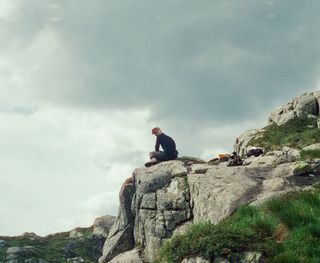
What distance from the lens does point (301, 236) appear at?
12.8 metres

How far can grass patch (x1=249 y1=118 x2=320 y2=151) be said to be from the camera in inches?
1642

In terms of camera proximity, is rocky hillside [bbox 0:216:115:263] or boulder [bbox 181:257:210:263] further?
rocky hillside [bbox 0:216:115:263]

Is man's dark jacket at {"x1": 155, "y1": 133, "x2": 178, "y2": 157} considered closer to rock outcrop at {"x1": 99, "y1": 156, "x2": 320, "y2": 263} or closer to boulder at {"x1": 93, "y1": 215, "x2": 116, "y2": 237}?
rock outcrop at {"x1": 99, "y1": 156, "x2": 320, "y2": 263}

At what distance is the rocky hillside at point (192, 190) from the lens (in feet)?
81.2

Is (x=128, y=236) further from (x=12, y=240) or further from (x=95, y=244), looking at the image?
(x=12, y=240)

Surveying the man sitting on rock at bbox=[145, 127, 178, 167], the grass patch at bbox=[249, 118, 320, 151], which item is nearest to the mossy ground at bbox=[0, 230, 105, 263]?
the grass patch at bbox=[249, 118, 320, 151]

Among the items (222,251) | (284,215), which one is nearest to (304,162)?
(284,215)

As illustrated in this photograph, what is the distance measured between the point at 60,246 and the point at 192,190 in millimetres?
58773

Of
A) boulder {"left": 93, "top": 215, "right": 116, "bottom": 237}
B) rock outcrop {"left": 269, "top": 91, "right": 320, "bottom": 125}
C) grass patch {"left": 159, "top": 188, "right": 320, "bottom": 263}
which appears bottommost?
grass patch {"left": 159, "top": 188, "right": 320, "bottom": 263}

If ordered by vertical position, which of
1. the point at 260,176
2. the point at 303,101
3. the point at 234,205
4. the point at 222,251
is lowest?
the point at 222,251

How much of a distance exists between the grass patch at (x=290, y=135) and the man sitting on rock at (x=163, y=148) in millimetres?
9943

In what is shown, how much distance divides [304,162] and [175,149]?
1263 centimetres

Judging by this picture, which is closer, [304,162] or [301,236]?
[301,236]

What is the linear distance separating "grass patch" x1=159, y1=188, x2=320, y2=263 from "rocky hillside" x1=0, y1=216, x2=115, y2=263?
62771 millimetres
